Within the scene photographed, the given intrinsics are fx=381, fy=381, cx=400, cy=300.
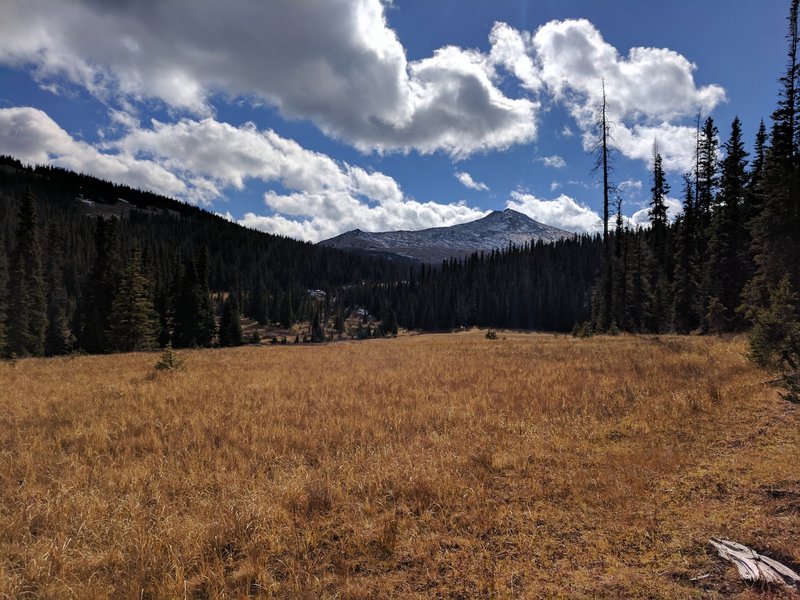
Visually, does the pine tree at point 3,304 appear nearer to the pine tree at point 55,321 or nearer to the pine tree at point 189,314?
the pine tree at point 55,321

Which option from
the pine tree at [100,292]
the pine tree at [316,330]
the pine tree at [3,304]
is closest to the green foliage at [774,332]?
the pine tree at [100,292]

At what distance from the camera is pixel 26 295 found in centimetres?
4919

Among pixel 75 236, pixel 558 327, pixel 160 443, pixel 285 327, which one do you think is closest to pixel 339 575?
pixel 160 443

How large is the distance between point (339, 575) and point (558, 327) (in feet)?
365

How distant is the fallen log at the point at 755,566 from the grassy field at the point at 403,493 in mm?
123

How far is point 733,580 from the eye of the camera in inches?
136

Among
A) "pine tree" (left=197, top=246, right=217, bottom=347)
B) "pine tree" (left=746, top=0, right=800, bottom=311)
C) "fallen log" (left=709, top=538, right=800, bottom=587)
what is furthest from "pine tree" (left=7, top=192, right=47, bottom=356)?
"pine tree" (left=746, top=0, right=800, bottom=311)

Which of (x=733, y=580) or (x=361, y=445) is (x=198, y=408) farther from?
(x=733, y=580)

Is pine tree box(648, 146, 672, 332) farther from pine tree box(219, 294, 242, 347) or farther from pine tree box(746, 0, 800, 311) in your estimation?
pine tree box(219, 294, 242, 347)

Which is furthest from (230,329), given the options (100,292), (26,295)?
(26,295)

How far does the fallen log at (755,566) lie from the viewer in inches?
133

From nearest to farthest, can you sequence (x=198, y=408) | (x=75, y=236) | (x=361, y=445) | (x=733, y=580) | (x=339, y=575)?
(x=733, y=580) < (x=339, y=575) < (x=361, y=445) < (x=198, y=408) < (x=75, y=236)

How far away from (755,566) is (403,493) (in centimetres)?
381

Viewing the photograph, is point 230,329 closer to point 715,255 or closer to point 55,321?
point 55,321
